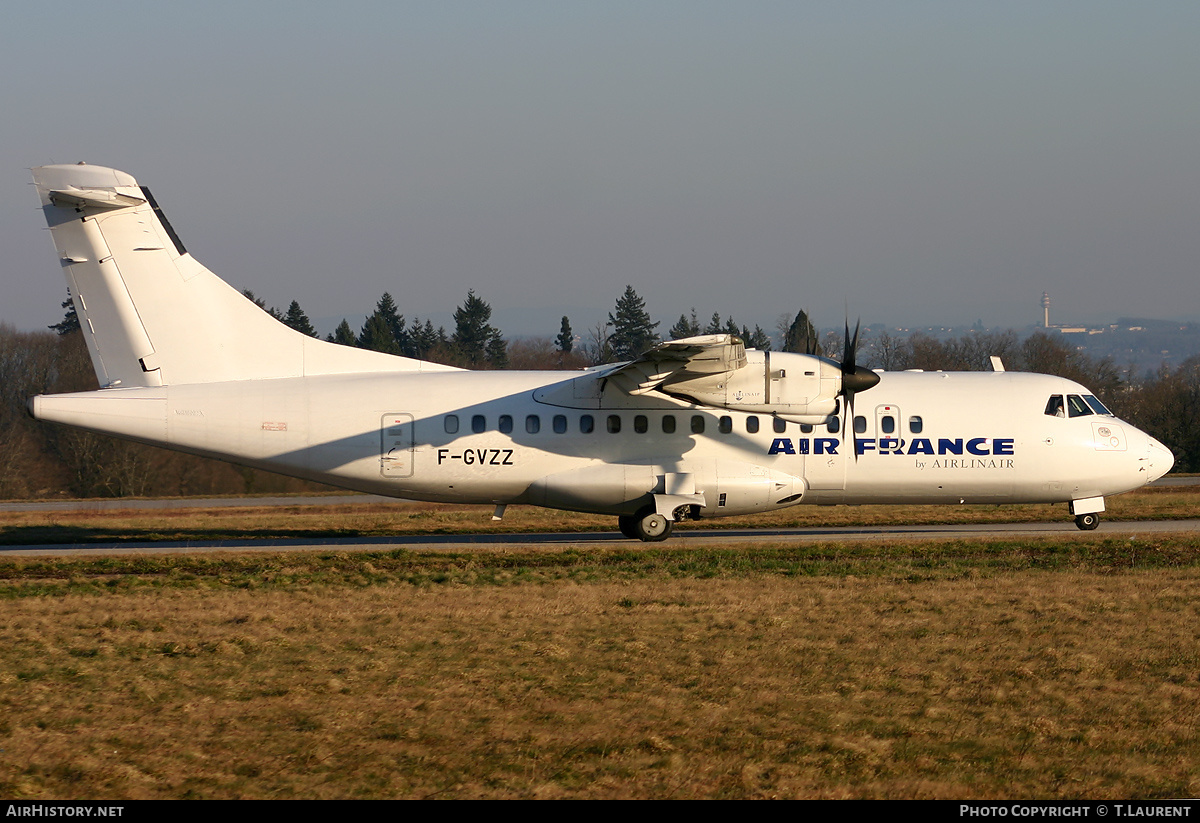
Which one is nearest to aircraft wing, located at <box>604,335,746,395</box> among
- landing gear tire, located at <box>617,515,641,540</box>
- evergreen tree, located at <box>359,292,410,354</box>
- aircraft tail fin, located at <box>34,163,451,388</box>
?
landing gear tire, located at <box>617,515,641,540</box>

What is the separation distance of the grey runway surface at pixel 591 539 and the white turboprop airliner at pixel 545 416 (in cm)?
85

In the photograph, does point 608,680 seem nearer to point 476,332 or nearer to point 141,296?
point 141,296

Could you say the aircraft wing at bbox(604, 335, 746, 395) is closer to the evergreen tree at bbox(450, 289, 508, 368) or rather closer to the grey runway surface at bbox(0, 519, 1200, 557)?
the grey runway surface at bbox(0, 519, 1200, 557)

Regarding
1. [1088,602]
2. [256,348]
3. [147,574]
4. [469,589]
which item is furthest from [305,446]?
[1088,602]

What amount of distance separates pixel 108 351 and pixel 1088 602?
1824cm

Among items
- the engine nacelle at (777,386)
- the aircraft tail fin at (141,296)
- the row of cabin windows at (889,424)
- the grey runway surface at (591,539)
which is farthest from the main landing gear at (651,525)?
the aircraft tail fin at (141,296)

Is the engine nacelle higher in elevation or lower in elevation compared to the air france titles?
higher

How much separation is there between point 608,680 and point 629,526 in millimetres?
12484

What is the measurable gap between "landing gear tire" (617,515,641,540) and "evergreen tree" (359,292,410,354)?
5928 cm

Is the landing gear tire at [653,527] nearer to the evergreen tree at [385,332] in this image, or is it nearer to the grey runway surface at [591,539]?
the grey runway surface at [591,539]

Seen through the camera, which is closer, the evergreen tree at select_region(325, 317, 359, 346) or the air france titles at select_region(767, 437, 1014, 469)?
the air france titles at select_region(767, 437, 1014, 469)

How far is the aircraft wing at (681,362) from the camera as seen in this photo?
19.8 meters

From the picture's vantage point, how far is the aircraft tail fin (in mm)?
20844

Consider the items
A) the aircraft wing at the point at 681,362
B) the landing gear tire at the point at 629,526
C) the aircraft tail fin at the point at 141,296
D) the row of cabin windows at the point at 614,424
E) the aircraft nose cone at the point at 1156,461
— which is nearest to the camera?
the aircraft wing at the point at 681,362
